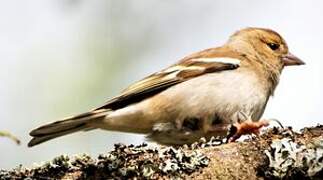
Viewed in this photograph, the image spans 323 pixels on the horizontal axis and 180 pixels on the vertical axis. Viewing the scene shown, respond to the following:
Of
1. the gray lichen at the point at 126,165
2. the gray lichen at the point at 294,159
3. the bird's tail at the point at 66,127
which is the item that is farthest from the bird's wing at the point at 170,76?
the gray lichen at the point at 294,159

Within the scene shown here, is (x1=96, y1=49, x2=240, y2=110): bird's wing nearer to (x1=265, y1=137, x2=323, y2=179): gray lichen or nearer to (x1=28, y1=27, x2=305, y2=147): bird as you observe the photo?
(x1=28, y1=27, x2=305, y2=147): bird

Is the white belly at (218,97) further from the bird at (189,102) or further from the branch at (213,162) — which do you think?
the branch at (213,162)

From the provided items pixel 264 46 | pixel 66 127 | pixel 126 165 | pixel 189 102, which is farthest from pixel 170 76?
pixel 126 165

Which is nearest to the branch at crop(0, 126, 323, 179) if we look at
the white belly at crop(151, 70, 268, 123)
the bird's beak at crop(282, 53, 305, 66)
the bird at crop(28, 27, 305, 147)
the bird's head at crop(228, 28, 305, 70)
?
the bird at crop(28, 27, 305, 147)

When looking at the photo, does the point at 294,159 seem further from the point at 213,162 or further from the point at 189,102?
the point at 189,102

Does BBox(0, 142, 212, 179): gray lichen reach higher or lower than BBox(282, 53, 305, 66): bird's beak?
higher

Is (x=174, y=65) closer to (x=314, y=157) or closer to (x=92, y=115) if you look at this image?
(x=92, y=115)

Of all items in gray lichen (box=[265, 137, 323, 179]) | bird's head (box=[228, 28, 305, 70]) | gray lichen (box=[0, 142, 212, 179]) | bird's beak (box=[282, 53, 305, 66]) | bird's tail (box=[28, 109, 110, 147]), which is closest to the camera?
gray lichen (box=[265, 137, 323, 179])
